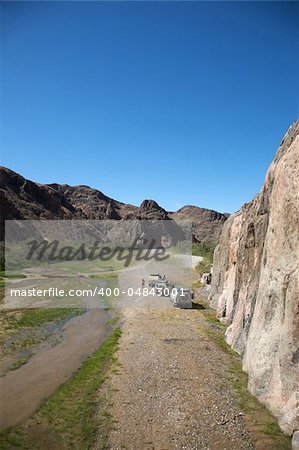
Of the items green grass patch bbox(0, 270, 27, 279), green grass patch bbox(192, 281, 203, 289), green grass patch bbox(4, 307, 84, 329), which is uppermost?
green grass patch bbox(192, 281, 203, 289)

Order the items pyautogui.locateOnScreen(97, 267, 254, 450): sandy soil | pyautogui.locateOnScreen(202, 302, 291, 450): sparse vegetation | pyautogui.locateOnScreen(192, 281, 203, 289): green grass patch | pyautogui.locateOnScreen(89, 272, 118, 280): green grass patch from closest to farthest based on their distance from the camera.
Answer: pyautogui.locateOnScreen(202, 302, 291, 450): sparse vegetation < pyautogui.locateOnScreen(97, 267, 254, 450): sandy soil < pyautogui.locateOnScreen(192, 281, 203, 289): green grass patch < pyautogui.locateOnScreen(89, 272, 118, 280): green grass patch

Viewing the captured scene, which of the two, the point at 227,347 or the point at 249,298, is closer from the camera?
the point at 249,298

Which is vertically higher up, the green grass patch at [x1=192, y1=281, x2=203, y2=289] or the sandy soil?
the green grass patch at [x1=192, y1=281, x2=203, y2=289]

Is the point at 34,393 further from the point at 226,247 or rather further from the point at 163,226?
the point at 163,226

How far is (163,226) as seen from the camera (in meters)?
194

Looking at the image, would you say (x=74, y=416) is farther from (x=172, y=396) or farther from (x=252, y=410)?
(x=252, y=410)

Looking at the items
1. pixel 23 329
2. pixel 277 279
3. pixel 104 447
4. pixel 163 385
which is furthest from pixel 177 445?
pixel 23 329

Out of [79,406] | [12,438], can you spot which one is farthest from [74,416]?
[12,438]

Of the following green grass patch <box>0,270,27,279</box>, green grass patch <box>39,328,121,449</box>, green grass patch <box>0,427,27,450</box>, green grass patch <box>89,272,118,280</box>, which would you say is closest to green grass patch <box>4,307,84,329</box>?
green grass patch <box>39,328,121,449</box>

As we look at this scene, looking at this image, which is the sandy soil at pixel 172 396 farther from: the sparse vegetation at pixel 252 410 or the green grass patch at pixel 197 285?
the green grass patch at pixel 197 285

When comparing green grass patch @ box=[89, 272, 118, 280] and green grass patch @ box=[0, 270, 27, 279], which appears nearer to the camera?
green grass patch @ box=[0, 270, 27, 279]

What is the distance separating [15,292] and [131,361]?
32.6 metres

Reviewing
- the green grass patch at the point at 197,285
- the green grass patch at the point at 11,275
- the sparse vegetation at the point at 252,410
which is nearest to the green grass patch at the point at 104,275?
the green grass patch at the point at 11,275

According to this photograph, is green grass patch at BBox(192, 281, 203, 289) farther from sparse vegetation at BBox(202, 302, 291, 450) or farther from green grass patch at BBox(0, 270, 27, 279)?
sparse vegetation at BBox(202, 302, 291, 450)
